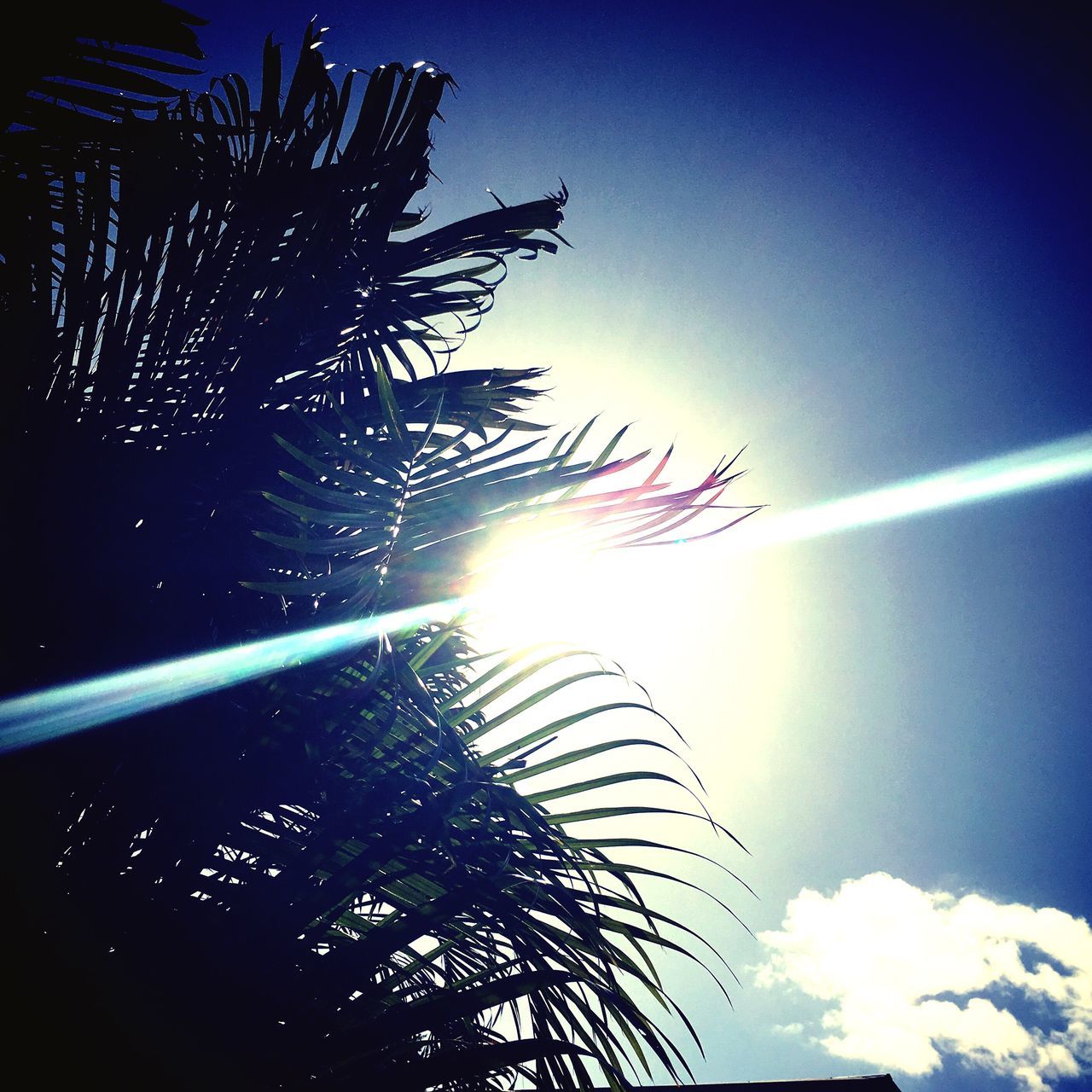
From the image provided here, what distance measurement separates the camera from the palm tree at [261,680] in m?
0.66

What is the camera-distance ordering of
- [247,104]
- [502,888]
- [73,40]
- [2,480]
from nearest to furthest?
[502,888] → [2,480] → [73,40] → [247,104]

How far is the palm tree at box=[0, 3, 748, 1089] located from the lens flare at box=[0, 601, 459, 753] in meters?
0.02

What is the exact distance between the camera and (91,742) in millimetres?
849

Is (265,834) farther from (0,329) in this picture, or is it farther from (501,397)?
(501,397)

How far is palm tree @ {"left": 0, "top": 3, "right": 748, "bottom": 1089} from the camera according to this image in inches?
26.1

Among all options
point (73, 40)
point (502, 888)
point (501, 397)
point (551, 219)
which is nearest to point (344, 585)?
point (502, 888)

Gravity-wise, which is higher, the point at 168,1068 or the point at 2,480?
the point at 2,480

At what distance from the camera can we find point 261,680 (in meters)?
0.95

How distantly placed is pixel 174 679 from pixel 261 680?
4.9 inches

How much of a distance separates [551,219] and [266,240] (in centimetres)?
76

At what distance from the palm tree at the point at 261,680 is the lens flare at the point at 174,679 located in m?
0.02

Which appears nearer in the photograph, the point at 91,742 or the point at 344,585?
the point at 91,742

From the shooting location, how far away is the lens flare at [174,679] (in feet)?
2.72

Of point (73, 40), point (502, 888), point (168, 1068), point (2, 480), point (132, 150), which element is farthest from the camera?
point (73, 40)
